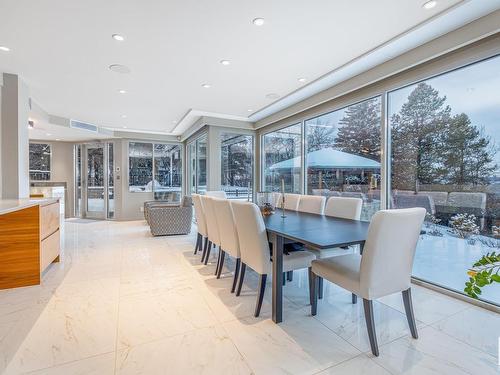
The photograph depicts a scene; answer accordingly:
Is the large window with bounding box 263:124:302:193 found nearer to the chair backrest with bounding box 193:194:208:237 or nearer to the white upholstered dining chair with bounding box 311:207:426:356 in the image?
the chair backrest with bounding box 193:194:208:237

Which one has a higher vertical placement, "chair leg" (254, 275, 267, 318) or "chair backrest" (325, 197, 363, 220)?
"chair backrest" (325, 197, 363, 220)

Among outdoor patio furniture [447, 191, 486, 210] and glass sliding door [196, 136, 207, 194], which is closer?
outdoor patio furniture [447, 191, 486, 210]

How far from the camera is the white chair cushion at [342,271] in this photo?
1.90m

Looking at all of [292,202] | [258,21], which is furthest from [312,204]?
[258,21]

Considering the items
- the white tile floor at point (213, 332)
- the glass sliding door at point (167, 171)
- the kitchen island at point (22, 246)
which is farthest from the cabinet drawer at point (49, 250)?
the glass sliding door at point (167, 171)

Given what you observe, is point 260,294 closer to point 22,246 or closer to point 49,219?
point 22,246

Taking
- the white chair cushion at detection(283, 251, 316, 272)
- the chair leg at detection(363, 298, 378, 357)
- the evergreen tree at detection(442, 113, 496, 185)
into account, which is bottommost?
the chair leg at detection(363, 298, 378, 357)

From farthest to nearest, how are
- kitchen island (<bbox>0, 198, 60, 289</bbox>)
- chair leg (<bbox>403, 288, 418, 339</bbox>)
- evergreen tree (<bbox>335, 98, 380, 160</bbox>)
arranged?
1. evergreen tree (<bbox>335, 98, 380, 160</bbox>)
2. kitchen island (<bbox>0, 198, 60, 289</bbox>)
3. chair leg (<bbox>403, 288, 418, 339</bbox>)

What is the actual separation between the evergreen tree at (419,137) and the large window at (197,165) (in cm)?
429

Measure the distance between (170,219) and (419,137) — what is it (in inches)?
181

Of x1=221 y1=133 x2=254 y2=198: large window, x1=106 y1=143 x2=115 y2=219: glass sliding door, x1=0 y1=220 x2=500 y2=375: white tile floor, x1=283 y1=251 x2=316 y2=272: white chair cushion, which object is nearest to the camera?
x1=0 y1=220 x2=500 y2=375: white tile floor

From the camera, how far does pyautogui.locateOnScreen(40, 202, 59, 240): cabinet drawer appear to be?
311 centimetres

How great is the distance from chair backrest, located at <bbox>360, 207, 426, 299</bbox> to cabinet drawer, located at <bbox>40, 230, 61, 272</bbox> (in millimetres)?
3470

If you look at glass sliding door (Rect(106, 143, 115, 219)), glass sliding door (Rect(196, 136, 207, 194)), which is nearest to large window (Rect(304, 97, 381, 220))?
glass sliding door (Rect(196, 136, 207, 194))
